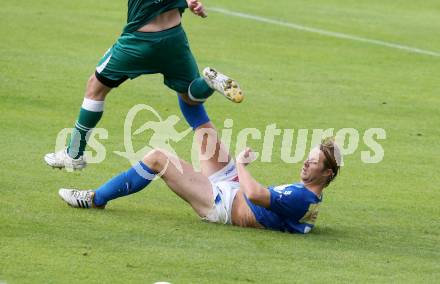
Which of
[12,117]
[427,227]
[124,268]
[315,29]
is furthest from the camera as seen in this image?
[315,29]

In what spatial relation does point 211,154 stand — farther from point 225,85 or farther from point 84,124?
point 84,124

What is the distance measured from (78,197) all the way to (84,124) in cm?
69

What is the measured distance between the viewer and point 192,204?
28.2 feet

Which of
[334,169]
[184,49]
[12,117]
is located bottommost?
[12,117]

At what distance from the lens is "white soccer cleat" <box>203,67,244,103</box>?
848 centimetres

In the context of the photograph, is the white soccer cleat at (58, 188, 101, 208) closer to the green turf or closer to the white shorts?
the green turf

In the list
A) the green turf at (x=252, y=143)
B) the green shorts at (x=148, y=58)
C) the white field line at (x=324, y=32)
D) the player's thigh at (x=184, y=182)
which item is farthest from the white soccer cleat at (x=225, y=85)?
the white field line at (x=324, y=32)

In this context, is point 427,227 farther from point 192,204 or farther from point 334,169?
point 192,204

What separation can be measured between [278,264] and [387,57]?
10.0m

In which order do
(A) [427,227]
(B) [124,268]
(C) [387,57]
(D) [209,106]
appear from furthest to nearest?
(C) [387,57] < (D) [209,106] < (A) [427,227] < (B) [124,268]

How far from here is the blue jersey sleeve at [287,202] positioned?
26.9ft

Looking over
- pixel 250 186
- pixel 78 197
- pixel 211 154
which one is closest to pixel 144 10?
pixel 211 154

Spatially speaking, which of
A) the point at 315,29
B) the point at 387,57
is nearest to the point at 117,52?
the point at 387,57

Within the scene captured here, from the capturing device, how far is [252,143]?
38.5ft
